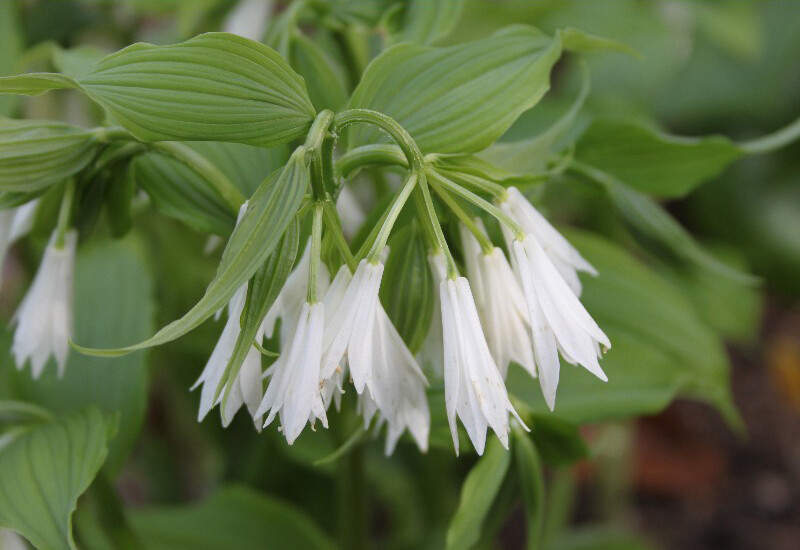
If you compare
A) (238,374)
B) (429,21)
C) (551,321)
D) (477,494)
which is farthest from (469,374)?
(429,21)

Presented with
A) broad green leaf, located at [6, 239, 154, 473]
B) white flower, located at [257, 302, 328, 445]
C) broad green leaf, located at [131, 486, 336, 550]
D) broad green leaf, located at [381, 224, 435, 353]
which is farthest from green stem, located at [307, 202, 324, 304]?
broad green leaf, located at [131, 486, 336, 550]

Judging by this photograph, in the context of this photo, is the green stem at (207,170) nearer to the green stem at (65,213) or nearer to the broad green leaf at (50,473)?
the green stem at (65,213)

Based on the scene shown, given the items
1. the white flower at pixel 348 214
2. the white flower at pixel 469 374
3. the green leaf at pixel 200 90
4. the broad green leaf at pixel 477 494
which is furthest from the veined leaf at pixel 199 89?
the broad green leaf at pixel 477 494

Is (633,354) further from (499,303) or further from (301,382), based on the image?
(301,382)

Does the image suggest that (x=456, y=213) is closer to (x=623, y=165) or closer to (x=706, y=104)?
(x=623, y=165)

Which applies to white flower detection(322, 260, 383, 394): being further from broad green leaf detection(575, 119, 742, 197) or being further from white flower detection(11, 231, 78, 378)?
broad green leaf detection(575, 119, 742, 197)

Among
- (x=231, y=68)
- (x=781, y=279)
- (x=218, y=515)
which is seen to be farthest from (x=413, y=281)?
(x=781, y=279)
